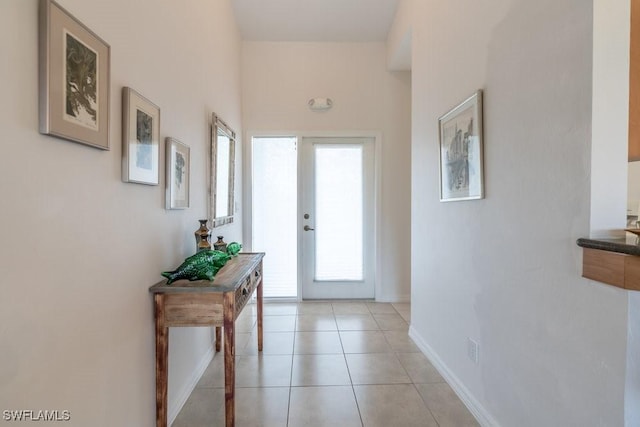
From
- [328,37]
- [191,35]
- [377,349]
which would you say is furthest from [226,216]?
[328,37]

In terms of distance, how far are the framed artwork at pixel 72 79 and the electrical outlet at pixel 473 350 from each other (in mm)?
2016

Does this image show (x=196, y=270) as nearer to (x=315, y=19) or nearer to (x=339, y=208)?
(x=339, y=208)

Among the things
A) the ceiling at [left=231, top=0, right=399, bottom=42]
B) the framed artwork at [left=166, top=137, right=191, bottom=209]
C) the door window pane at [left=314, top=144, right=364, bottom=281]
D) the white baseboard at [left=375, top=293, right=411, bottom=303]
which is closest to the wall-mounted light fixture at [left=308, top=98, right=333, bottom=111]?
the door window pane at [left=314, top=144, right=364, bottom=281]

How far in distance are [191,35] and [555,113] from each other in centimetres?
217

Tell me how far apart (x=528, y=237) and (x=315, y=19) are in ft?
10.5

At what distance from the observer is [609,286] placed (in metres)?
1.00

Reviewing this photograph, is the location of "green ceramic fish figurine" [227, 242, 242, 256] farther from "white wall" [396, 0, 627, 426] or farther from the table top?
"white wall" [396, 0, 627, 426]

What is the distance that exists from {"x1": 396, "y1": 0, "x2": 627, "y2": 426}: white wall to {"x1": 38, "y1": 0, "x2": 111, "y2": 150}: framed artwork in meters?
1.66

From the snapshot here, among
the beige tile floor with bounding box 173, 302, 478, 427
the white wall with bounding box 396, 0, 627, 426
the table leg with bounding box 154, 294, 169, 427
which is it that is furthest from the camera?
the beige tile floor with bounding box 173, 302, 478, 427

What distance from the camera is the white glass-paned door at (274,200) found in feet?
12.9

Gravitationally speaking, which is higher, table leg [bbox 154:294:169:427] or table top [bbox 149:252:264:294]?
table top [bbox 149:252:264:294]

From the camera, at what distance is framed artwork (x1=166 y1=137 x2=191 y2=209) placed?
179 centimetres

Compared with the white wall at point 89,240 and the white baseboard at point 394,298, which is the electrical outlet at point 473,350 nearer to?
the white wall at point 89,240

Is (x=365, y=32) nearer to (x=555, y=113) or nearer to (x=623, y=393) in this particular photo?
(x=555, y=113)
